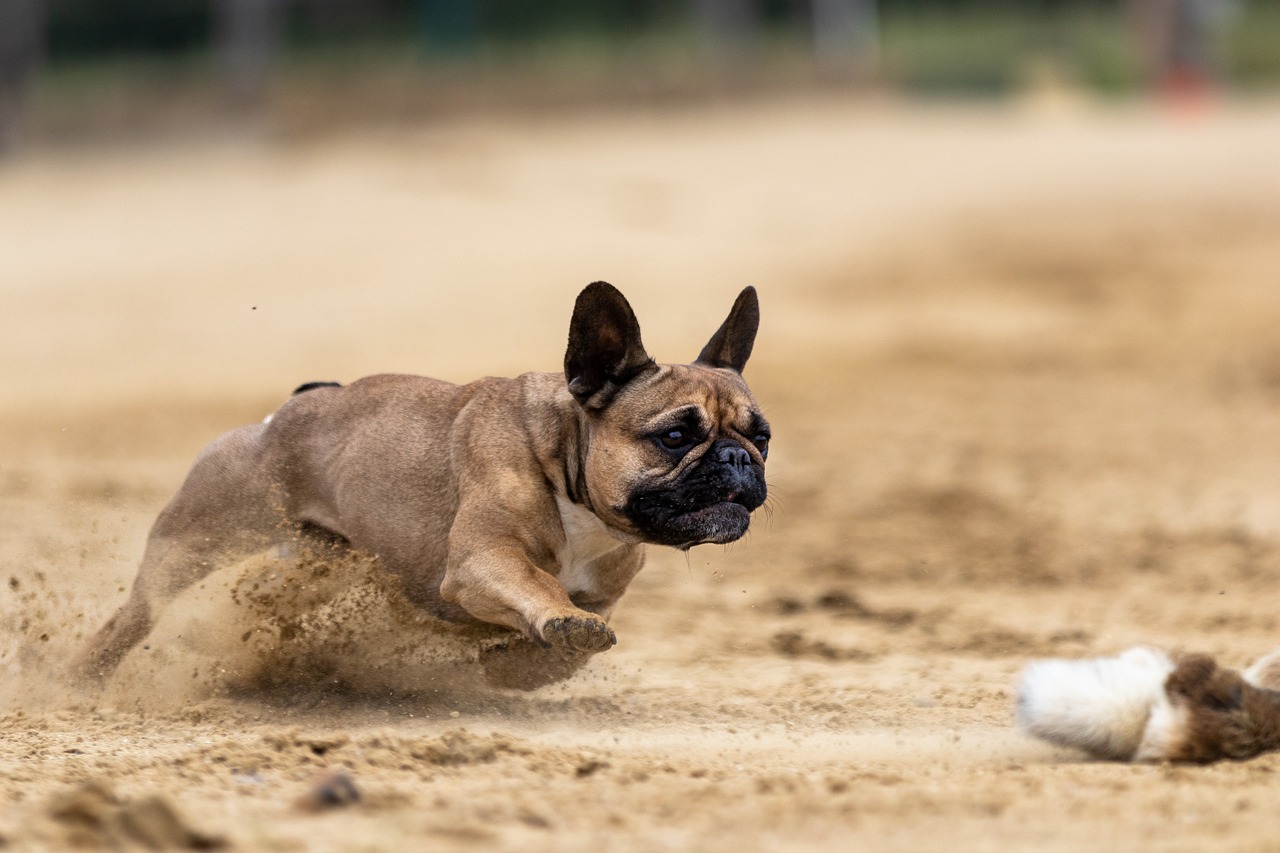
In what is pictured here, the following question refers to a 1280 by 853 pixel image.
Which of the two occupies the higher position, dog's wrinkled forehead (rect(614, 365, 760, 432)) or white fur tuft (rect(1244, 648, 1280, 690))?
dog's wrinkled forehead (rect(614, 365, 760, 432))

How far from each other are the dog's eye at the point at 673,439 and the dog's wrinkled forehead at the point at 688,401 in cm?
3

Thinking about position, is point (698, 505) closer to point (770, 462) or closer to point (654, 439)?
point (654, 439)

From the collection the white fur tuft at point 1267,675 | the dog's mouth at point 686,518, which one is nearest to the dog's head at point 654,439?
the dog's mouth at point 686,518

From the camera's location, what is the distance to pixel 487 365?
44.9 ft

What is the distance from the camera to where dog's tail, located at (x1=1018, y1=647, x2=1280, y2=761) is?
15.2ft

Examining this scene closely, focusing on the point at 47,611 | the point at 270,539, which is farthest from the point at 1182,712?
the point at 47,611

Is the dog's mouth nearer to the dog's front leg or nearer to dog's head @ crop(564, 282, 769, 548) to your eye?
dog's head @ crop(564, 282, 769, 548)

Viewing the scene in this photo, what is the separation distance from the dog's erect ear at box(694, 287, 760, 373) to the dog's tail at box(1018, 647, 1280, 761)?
5.66 ft

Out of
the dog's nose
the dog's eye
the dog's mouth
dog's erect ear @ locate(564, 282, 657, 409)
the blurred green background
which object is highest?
the blurred green background

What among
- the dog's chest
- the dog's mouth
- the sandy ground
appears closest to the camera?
the sandy ground

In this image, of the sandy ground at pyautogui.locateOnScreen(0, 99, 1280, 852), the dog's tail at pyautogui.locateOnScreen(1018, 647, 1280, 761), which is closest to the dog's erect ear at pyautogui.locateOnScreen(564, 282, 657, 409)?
the sandy ground at pyautogui.locateOnScreen(0, 99, 1280, 852)

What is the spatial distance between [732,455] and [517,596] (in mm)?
820

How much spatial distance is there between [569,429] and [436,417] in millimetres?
621

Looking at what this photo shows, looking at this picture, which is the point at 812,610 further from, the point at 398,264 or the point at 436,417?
the point at 398,264
